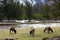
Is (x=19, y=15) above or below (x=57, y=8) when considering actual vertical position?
below

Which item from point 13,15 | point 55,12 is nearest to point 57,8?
point 55,12

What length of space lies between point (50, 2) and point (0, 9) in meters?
61.6

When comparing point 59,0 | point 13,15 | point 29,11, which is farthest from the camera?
point 29,11

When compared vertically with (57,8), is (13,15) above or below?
below

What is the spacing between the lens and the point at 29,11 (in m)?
84.4

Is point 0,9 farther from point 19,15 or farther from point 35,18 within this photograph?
point 35,18

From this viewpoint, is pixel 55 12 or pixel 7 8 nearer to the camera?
pixel 55 12

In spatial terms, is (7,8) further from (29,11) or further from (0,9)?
(29,11)

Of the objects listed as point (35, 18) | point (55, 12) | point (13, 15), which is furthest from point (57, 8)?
point (35, 18)

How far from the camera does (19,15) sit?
8331 cm

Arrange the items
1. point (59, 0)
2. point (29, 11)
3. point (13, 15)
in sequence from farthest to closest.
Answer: point (29, 11), point (13, 15), point (59, 0)

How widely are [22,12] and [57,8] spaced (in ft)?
225

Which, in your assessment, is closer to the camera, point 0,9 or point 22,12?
point 0,9

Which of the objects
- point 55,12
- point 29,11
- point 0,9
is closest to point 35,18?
point 29,11
